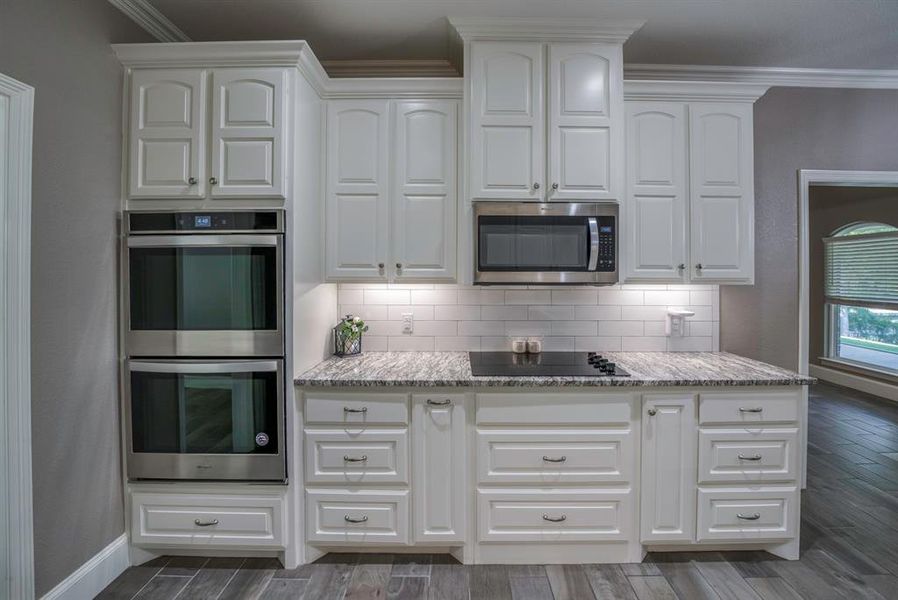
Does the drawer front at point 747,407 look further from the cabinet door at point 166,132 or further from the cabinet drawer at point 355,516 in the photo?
the cabinet door at point 166,132

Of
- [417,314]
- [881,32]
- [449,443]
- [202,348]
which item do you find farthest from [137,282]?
[881,32]

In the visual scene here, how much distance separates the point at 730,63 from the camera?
2797mm

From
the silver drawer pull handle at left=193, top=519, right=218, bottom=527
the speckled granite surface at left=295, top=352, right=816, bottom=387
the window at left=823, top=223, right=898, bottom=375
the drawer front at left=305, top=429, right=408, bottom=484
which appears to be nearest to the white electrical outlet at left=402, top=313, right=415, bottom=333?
the speckled granite surface at left=295, top=352, right=816, bottom=387

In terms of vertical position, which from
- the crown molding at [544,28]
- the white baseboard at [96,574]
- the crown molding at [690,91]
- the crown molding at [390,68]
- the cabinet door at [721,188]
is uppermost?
the crown molding at [390,68]

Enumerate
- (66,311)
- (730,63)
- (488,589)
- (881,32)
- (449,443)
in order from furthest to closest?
(730,63) < (881,32) < (449,443) < (488,589) < (66,311)

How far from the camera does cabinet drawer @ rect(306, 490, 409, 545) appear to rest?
217 cm

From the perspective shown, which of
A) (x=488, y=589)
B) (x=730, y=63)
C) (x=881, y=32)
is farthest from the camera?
(x=730, y=63)

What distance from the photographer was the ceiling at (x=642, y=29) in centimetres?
224

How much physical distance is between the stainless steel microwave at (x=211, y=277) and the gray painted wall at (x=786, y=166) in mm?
2700

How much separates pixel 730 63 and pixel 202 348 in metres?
3.44

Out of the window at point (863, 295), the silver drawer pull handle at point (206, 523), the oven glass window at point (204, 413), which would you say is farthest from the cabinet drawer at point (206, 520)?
the window at point (863, 295)

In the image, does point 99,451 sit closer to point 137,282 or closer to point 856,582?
point 137,282

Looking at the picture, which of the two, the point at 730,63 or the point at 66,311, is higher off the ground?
the point at 730,63

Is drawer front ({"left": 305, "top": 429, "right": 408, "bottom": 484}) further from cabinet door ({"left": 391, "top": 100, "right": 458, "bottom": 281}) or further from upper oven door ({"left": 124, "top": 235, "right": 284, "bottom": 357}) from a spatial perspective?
cabinet door ({"left": 391, "top": 100, "right": 458, "bottom": 281})
